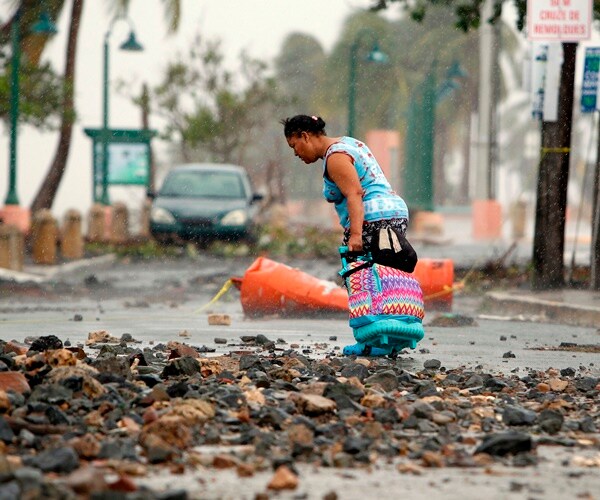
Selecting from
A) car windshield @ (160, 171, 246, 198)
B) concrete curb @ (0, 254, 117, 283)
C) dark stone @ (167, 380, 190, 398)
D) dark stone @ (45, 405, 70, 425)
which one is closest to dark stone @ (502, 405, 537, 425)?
dark stone @ (167, 380, 190, 398)

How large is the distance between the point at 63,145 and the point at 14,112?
18.4 feet

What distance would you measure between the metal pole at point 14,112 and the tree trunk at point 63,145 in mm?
3857

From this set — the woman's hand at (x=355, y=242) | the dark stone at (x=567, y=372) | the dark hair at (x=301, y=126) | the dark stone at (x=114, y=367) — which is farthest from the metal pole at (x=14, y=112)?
the dark stone at (x=114, y=367)

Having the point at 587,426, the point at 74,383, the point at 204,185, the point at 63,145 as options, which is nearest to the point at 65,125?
the point at 63,145

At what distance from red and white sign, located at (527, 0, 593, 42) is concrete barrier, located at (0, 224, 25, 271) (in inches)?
364

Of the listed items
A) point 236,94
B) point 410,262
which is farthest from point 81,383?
point 236,94

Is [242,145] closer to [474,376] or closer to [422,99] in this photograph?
[422,99]

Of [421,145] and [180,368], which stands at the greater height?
[421,145]

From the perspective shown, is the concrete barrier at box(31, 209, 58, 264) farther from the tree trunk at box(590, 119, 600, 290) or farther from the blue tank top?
the blue tank top

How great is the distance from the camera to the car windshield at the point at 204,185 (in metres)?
29.1

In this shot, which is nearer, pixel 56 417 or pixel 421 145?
pixel 56 417

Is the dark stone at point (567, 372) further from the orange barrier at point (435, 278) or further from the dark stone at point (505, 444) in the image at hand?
the orange barrier at point (435, 278)

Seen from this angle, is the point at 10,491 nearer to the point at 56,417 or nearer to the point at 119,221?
the point at 56,417

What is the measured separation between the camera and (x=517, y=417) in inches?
262
